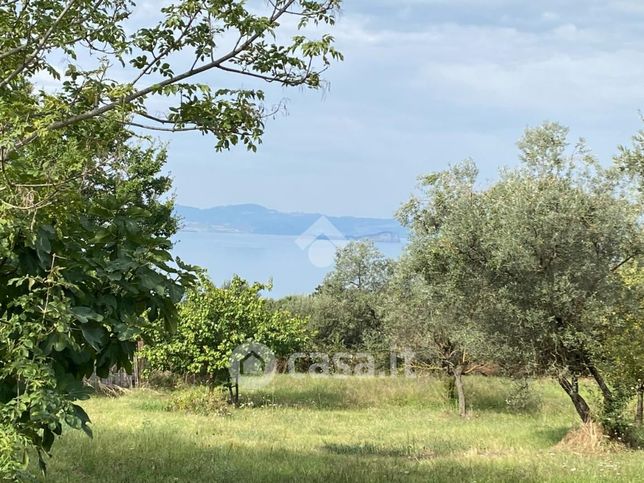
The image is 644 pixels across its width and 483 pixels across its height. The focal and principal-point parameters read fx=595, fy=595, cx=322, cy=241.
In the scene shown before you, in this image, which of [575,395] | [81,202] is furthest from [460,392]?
[81,202]

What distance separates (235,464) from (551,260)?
773cm

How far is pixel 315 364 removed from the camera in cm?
3272

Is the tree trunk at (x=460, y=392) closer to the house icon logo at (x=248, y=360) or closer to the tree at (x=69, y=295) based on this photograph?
the house icon logo at (x=248, y=360)

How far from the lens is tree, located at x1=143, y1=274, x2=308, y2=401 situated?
21266 millimetres

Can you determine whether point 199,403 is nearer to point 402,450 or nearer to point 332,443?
point 332,443

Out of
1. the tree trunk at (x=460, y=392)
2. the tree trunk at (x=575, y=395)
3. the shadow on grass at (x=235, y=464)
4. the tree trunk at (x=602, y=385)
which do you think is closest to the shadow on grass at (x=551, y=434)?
the tree trunk at (x=575, y=395)

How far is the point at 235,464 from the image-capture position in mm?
9641

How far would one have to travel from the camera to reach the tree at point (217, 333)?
69.8 feet

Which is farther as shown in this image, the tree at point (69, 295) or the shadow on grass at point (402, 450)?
the shadow on grass at point (402, 450)

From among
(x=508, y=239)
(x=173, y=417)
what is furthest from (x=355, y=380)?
(x=508, y=239)

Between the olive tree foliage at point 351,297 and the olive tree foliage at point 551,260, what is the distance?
21.9 m

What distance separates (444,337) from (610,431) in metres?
9.48

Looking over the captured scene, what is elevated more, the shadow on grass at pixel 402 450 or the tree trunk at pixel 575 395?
the tree trunk at pixel 575 395

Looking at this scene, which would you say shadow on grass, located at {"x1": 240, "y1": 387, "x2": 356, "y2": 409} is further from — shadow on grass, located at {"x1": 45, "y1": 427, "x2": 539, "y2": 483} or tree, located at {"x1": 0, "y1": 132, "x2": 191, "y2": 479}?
tree, located at {"x1": 0, "y1": 132, "x2": 191, "y2": 479}
